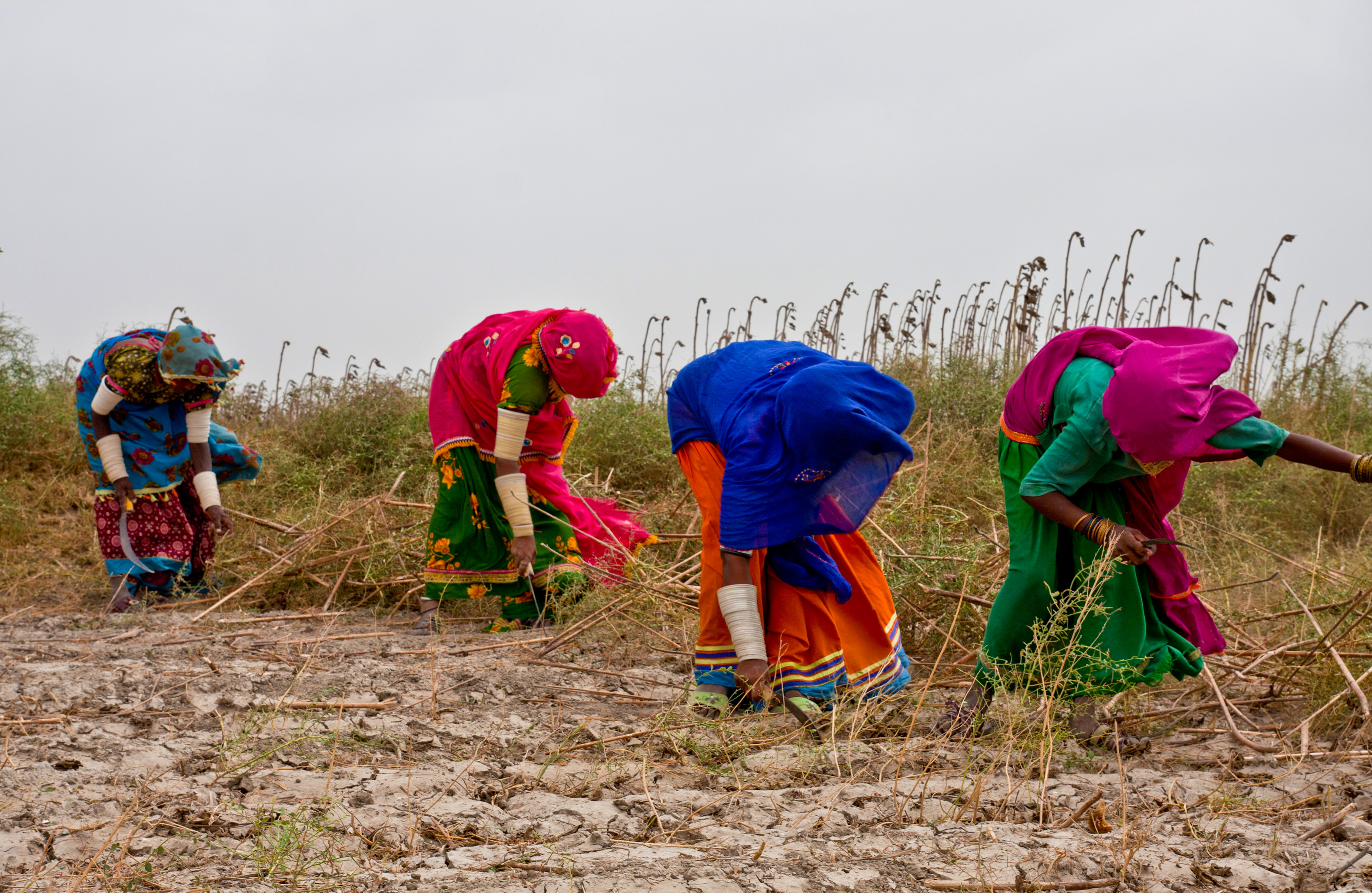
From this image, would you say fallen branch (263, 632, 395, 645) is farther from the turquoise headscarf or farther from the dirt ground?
the turquoise headscarf

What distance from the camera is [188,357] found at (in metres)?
4.66

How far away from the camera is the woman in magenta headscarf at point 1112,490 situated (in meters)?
2.46

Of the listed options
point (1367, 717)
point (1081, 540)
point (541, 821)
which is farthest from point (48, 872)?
point (1367, 717)

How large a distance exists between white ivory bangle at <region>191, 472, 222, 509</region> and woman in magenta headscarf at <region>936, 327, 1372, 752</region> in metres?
3.69

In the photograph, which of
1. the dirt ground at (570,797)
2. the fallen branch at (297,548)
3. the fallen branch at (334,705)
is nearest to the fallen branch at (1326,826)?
the dirt ground at (570,797)

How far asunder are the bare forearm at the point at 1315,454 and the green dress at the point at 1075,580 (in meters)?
0.02

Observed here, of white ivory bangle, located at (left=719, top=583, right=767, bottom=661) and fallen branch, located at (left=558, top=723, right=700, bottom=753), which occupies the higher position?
white ivory bangle, located at (left=719, top=583, right=767, bottom=661)

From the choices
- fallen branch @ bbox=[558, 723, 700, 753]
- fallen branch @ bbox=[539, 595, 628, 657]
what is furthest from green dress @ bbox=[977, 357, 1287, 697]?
fallen branch @ bbox=[539, 595, 628, 657]

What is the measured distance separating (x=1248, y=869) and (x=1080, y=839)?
0.29 m

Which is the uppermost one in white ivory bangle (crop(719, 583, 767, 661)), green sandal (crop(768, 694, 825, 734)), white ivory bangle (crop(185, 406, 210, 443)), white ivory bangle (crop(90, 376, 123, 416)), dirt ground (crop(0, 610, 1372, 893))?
white ivory bangle (crop(90, 376, 123, 416))

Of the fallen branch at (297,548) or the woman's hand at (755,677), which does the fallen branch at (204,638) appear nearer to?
the fallen branch at (297,548)

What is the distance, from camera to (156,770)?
7.99 feet

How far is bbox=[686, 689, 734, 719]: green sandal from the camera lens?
3.09 m

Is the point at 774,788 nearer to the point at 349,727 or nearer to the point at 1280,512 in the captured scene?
the point at 349,727
